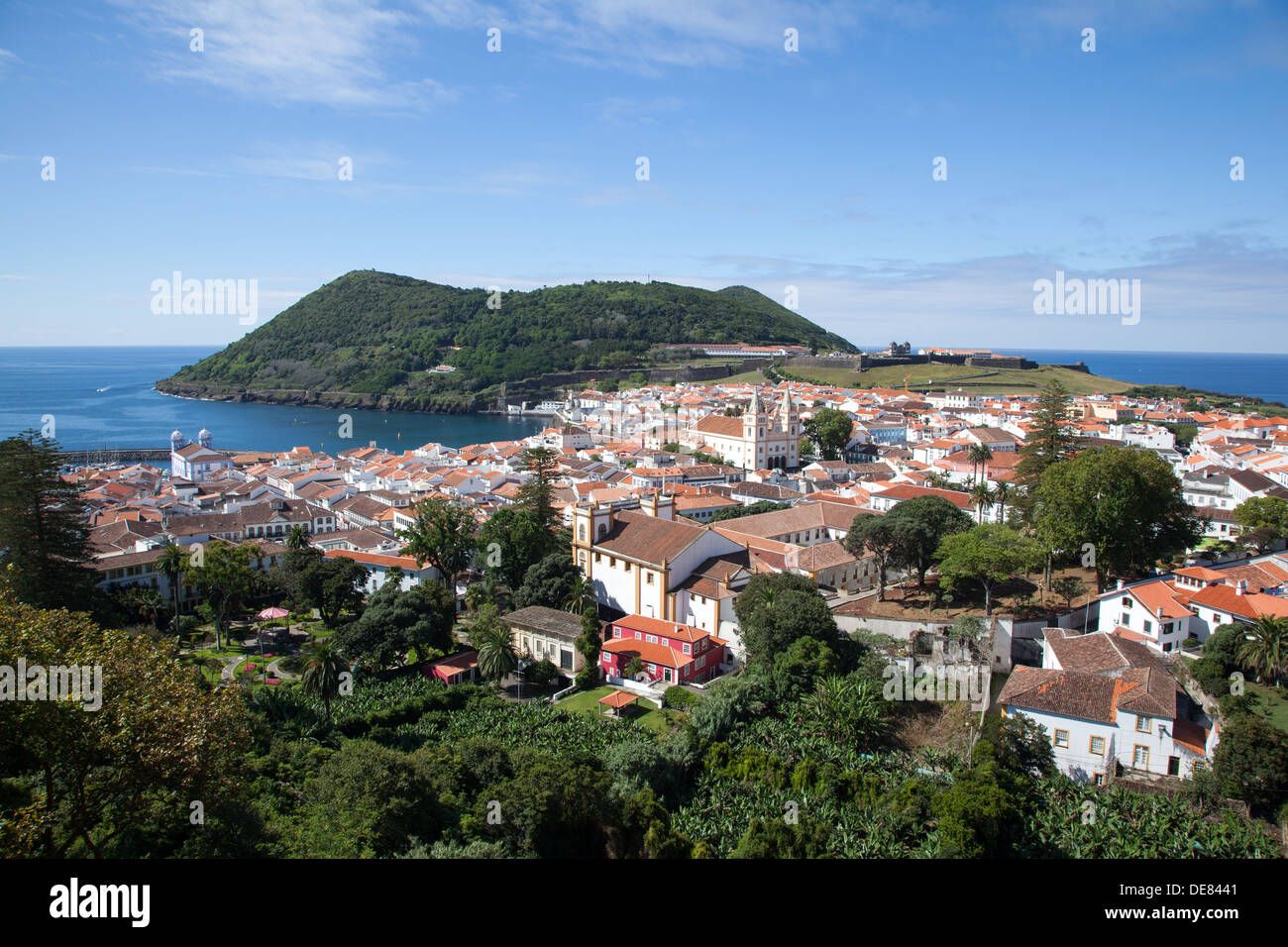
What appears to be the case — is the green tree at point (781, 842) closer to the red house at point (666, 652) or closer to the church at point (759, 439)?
the red house at point (666, 652)

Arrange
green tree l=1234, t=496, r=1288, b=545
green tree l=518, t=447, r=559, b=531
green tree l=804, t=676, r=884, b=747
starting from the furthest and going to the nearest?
green tree l=518, t=447, r=559, b=531
green tree l=1234, t=496, r=1288, b=545
green tree l=804, t=676, r=884, b=747

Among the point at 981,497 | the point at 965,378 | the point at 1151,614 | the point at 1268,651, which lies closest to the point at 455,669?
the point at 1151,614

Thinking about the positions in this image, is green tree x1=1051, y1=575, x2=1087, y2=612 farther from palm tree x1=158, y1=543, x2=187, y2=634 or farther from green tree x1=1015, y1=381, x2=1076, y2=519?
palm tree x1=158, y1=543, x2=187, y2=634

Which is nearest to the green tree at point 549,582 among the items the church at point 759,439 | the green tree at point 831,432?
the church at point 759,439

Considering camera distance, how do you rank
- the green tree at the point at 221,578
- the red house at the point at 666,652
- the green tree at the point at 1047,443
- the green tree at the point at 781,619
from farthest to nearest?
the green tree at the point at 1047,443
the green tree at the point at 221,578
the red house at the point at 666,652
the green tree at the point at 781,619

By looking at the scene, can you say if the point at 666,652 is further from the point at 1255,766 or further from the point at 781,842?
the point at 1255,766

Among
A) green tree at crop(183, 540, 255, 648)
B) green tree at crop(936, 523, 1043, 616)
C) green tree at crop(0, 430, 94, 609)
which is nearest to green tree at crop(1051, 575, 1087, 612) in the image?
green tree at crop(936, 523, 1043, 616)
